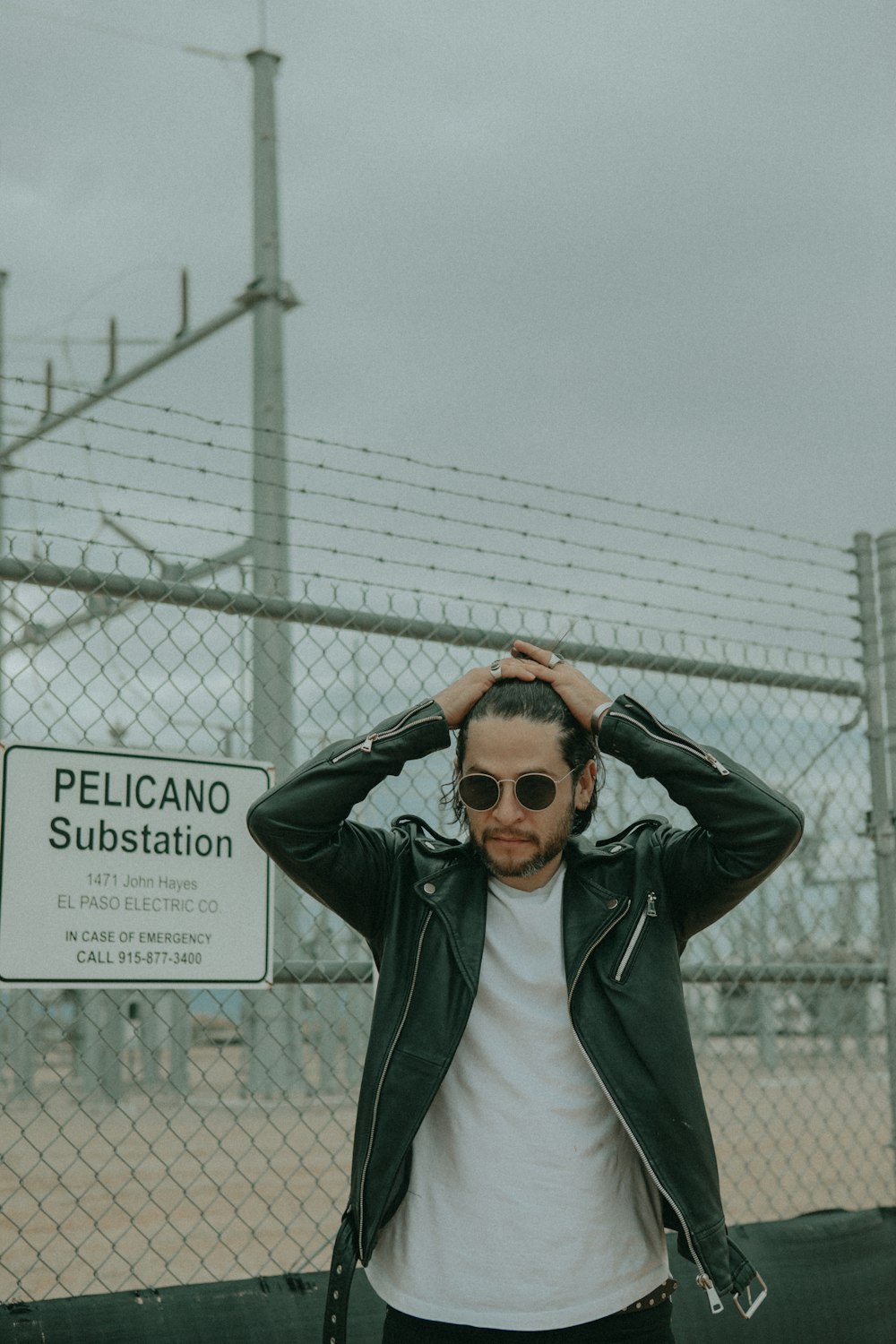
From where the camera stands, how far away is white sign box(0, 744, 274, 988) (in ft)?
10.9

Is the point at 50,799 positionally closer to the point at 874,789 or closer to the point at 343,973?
the point at 343,973

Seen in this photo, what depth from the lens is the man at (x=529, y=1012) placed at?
7.43ft

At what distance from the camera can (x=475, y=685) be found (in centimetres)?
261

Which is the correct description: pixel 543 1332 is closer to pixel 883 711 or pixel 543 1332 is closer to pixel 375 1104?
pixel 375 1104

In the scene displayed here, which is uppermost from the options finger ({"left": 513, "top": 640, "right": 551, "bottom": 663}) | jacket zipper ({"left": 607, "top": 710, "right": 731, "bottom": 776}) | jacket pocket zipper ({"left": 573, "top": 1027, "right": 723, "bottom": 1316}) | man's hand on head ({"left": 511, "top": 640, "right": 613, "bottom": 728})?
finger ({"left": 513, "top": 640, "right": 551, "bottom": 663})

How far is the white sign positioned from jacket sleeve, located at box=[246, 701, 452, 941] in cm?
97

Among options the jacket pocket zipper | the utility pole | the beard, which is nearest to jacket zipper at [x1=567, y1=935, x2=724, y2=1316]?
the jacket pocket zipper

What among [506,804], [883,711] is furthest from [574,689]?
[883,711]

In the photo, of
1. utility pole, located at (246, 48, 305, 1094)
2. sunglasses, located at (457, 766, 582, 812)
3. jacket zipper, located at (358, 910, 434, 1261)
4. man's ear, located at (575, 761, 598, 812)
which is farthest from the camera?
utility pole, located at (246, 48, 305, 1094)

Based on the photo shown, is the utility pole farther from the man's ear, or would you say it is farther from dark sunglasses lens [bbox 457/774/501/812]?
dark sunglasses lens [bbox 457/774/501/812]

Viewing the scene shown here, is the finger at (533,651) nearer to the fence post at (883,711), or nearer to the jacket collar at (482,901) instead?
the jacket collar at (482,901)

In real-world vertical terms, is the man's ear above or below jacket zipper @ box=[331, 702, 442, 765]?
below

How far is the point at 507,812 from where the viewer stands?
243 centimetres

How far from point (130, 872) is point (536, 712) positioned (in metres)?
1.37
